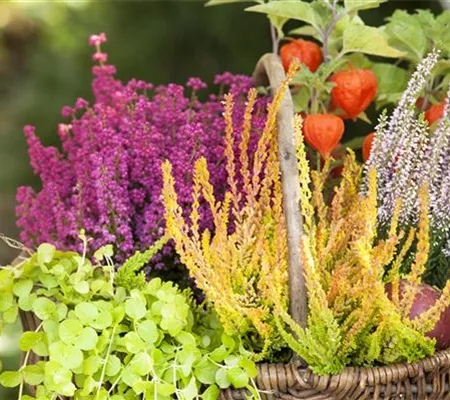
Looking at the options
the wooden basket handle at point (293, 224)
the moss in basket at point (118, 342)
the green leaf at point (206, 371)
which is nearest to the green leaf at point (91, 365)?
the moss in basket at point (118, 342)

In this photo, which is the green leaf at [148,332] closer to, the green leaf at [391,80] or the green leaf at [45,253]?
the green leaf at [45,253]

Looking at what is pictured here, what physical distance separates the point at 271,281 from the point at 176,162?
0.29m

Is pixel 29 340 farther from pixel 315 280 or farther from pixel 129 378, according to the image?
pixel 315 280

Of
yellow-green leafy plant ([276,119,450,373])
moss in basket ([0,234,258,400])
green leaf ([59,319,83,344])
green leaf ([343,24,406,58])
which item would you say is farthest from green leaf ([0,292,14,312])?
green leaf ([343,24,406,58])

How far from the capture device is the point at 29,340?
965 millimetres

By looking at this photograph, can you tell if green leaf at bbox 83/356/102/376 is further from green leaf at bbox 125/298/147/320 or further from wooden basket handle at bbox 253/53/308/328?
wooden basket handle at bbox 253/53/308/328

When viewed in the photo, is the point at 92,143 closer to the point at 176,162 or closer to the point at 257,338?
the point at 176,162

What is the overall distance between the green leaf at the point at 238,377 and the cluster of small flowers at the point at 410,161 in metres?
0.29

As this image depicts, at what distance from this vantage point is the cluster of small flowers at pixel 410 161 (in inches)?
40.6

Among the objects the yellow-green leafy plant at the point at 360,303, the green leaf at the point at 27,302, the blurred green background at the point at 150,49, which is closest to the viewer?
the yellow-green leafy plant at the point at 360,303

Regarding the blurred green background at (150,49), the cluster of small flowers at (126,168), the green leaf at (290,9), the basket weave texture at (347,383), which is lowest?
the basket weave texture at (347,383)

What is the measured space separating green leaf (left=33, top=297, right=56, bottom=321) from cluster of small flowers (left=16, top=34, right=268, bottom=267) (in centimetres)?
20

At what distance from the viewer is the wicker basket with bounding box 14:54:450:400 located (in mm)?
907

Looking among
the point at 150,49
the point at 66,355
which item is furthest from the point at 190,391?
the point at 150,49
